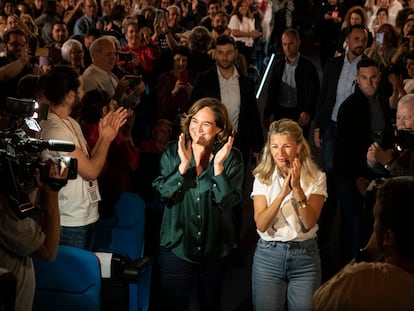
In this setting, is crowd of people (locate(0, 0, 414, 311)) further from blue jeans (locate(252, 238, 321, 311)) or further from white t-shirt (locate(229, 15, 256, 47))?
white t-shirt (locate(229, 15, 256, 47))

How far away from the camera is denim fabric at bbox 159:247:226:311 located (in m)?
4.11

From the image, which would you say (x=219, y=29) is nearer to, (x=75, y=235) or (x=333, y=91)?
(x=333, y=91)

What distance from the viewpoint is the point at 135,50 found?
27.5 feet

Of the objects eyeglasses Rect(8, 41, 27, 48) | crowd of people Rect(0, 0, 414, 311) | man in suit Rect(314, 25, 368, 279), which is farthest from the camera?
eyeglasses Rect(8, 41, 27, 48)

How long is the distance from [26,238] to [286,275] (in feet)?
4.74

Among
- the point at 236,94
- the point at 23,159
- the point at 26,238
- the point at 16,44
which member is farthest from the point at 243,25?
the point at 26,238

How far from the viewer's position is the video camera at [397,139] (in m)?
3.89

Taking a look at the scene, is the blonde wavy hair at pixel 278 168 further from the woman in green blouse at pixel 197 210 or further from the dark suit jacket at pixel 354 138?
the dark suit jacket at pixel 354 138

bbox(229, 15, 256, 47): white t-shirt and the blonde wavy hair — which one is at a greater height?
bbox(229, 15, 256, 47): white t-shirt

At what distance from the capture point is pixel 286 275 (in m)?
3.87

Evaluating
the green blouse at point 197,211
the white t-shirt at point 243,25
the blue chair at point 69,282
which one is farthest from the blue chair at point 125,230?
the white t-shirt at point 243,25

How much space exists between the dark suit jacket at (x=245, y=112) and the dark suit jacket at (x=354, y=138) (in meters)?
0.72

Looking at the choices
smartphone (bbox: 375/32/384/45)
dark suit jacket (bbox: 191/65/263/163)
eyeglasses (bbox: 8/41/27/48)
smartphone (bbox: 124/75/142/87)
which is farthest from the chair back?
smartphone (bbox: 375/32/384/45)

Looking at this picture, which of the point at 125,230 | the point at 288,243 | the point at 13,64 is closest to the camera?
the point at 288,243
